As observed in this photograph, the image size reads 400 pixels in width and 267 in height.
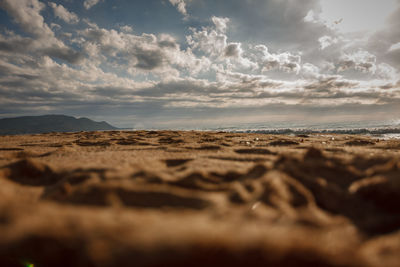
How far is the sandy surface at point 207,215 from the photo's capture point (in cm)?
78

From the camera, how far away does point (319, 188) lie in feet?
4.82

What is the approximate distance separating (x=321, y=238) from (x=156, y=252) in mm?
801

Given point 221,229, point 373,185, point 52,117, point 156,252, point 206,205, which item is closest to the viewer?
point 156,252

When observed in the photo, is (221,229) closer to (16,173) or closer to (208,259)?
(208,259)

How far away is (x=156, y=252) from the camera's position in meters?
0.75

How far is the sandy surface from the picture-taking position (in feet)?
2.56

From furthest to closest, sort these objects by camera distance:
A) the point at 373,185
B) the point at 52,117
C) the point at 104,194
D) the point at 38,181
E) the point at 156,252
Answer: the point at 52,117 < the point at 38,181 < the point at 373,185 < the point at 104,194 < the point at 156,252

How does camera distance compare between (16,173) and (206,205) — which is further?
(16,173)

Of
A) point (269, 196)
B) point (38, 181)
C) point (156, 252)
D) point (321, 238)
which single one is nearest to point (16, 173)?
point (38, 181)

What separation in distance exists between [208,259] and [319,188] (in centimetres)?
115

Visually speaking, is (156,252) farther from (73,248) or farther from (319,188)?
(319,188)

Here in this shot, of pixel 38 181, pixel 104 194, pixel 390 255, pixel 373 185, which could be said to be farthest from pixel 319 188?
pixel 38 181

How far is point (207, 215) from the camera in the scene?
1059 millimetres

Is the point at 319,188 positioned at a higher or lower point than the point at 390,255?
higher
